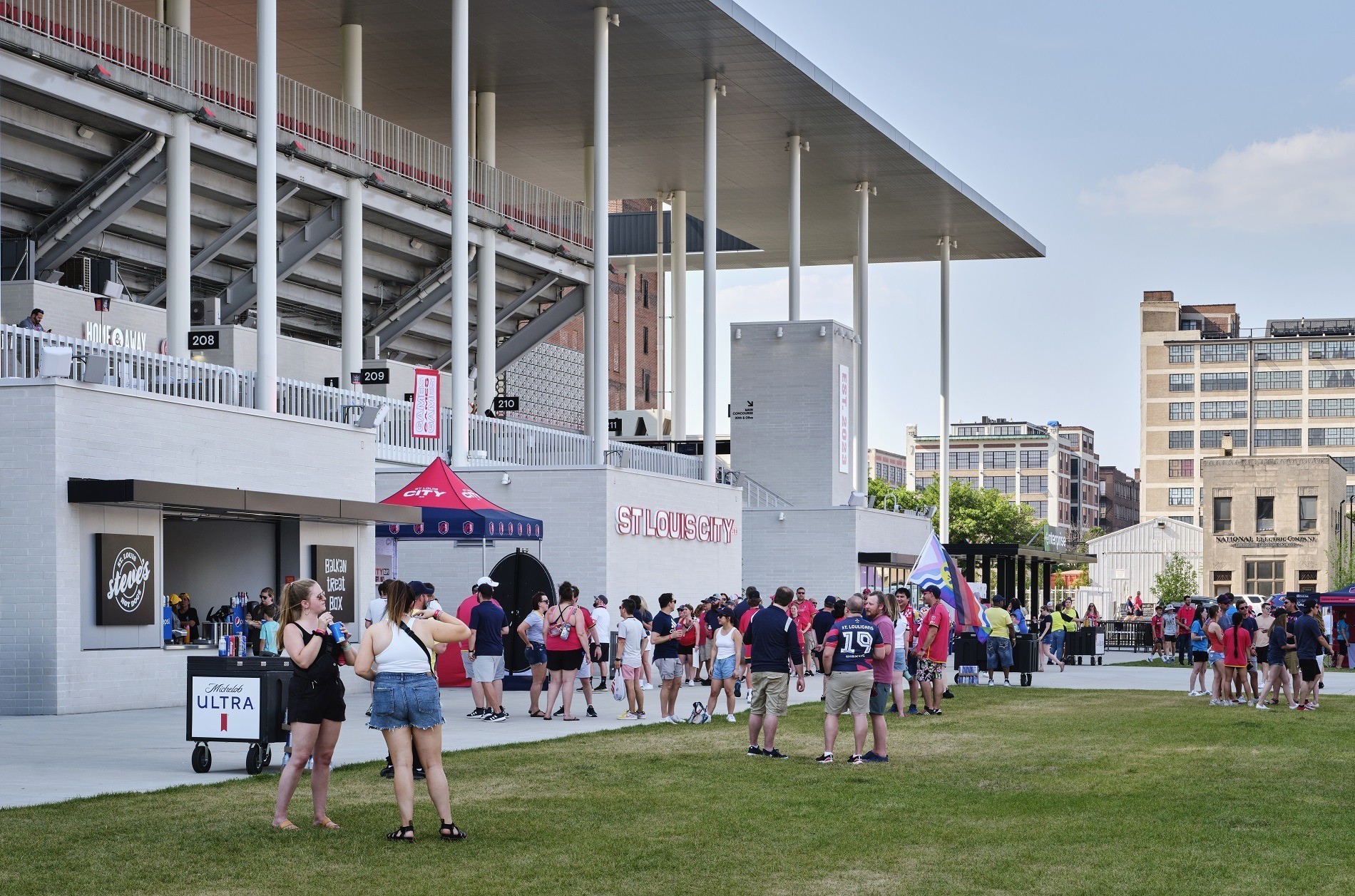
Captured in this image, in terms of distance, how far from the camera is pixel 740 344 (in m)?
43.5

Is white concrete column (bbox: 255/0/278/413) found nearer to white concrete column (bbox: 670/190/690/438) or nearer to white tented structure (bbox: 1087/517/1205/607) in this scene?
white concrete column (bbox: 670/190/690/438)

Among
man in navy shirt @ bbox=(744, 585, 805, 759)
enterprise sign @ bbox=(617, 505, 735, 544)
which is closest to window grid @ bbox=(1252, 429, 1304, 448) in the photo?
enterprise sign @ bbox=(617, 505, 735, 544)

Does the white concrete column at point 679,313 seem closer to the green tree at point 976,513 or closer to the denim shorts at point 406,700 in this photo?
the denim shorts at point 406,700

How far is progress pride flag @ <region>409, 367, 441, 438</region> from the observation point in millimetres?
29438

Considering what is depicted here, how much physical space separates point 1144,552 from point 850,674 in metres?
106

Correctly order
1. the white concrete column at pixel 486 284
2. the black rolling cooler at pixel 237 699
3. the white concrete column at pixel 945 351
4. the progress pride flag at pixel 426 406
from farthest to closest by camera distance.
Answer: the white concrete column at pixel 945 351 < the white concrete column at pixel 486 284 < the progress pride flag at pixel 426 406 < the black rolling cooler at pixel 237 699

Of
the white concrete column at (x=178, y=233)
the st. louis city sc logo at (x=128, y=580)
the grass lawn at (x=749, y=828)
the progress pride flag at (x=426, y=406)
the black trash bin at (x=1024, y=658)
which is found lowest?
the black trash bin at (x=1024, y=658)

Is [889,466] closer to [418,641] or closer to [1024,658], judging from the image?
[1024,658]

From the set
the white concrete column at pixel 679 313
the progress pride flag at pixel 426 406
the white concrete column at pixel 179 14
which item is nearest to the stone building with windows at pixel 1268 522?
the white concrete column at pixel 679 313

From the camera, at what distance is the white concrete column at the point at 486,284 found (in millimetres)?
37688

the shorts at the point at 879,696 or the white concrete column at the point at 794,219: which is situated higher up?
the white concrete column at the point at 794,219

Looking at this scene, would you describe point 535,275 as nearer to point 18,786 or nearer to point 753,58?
point 753,58

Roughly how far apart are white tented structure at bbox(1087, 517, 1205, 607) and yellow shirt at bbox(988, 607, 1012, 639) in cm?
8855

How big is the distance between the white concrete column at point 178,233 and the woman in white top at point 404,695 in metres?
18.9
